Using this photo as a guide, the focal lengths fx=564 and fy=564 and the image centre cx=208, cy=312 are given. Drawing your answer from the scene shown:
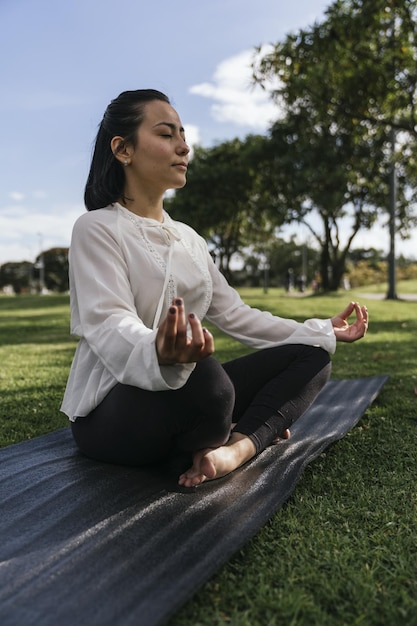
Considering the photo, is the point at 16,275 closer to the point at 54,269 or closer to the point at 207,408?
the point at 54,269

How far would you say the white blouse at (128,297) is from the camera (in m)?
1.69

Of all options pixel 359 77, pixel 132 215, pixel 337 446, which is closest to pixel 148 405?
pixel 132 215

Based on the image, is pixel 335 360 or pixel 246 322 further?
pixel 335 360

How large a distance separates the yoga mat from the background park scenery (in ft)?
0.26

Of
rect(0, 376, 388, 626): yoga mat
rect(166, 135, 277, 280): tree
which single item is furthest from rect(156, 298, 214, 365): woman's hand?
rect(166, 135, 277, 280): tree

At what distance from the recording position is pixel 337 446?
2.80 m

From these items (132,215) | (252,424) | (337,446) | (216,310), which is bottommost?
(337,446)

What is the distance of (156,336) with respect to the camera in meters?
1.58

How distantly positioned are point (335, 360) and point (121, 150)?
4232mm

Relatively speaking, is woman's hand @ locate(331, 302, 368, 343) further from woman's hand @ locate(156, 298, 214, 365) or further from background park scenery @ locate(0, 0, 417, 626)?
woman's hand @ locate(156, 298, 214, 365)

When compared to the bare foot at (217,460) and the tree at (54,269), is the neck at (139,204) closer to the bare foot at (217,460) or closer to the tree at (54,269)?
the bare foot at (217,460)

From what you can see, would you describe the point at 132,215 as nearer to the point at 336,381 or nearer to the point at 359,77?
the point at 336,381

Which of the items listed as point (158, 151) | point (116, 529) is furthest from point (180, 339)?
point (158, 151)

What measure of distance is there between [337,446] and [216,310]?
3.02 feet
